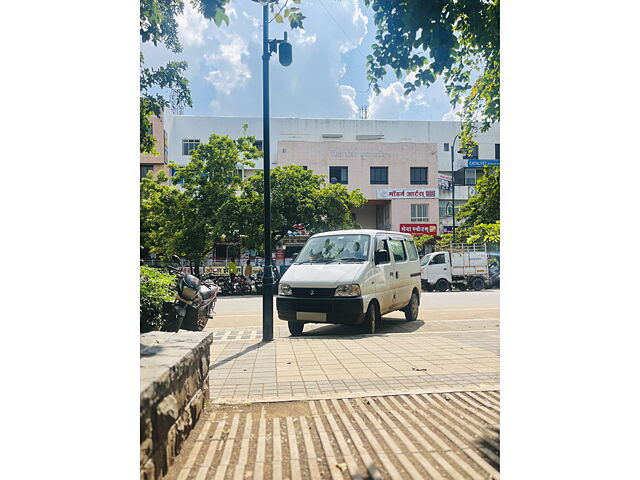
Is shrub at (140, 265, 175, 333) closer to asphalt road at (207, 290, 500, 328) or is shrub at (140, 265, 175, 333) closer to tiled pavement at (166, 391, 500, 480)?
tiled pavement at (166, 391, 500, 480)

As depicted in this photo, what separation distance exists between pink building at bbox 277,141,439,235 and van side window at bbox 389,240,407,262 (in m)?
23.2

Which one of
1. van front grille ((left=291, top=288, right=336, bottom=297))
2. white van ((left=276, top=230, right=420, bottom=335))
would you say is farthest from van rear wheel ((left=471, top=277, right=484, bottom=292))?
van front grille ((left=291, top=288, right=336, bottom=297))

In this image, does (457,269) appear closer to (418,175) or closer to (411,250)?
(411,250)

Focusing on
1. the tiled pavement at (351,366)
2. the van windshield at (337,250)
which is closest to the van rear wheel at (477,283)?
the tiled pavement at (351,366)

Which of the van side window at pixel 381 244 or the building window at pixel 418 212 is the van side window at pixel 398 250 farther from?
the building window at pixel 418 212

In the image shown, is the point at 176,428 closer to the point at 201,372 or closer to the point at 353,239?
the point at 201,372

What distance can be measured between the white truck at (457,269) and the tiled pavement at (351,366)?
13410mm

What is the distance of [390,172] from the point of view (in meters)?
32.9

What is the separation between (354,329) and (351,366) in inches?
128

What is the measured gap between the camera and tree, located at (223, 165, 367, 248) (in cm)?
2014

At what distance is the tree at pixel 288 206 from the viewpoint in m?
20.1

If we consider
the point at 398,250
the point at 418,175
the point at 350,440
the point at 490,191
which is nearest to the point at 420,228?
the point at 418,175

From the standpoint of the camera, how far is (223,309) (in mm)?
12859

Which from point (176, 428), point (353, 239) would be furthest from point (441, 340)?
point (176, 428)
